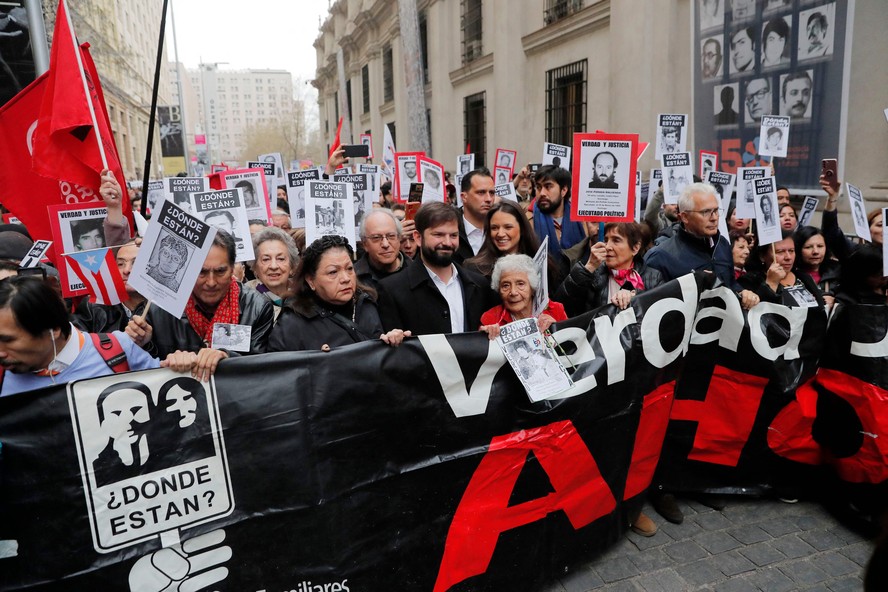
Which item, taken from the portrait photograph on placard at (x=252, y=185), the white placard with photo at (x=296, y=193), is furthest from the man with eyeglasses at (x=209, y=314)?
the white placard with photo at (x=296, y=193)

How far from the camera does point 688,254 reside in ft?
13.6

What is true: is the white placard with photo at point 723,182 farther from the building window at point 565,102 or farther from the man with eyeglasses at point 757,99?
the building window at point 565,102

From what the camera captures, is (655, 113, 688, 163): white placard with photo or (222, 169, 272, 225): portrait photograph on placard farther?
(655, 113, 688, 163): white placard with photo

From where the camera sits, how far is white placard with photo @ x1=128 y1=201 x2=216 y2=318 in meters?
2.55

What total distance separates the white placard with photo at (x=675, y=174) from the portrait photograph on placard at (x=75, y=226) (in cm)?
499

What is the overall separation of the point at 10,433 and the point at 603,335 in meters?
2.51

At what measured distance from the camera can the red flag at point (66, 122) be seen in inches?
136

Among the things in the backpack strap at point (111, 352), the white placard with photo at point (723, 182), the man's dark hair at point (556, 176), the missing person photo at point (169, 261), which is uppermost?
the man's dark hair at point (556, 176)

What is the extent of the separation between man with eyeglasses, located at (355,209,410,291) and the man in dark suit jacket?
309 millimetres

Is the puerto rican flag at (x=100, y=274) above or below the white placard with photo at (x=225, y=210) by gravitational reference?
below

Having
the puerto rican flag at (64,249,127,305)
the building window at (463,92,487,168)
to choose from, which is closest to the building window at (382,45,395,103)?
the building window at (463,92,487,168)

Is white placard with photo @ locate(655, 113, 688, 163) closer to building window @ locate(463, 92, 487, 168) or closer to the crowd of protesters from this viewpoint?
the crowd of protesters

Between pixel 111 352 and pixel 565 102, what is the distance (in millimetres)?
13715

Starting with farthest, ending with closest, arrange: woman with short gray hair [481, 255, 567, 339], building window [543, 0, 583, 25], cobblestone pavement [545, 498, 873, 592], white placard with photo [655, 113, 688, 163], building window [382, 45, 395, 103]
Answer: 1. building window [382, 45, 395, 103]
2. building window [543, 0, 583, 25]
3. white placard with photo [655, 113, 688, 163]
4. woman with short gray hair [481, 255, 567, 339]
5. cobblestone pavement [545, 498, 873, 592]
